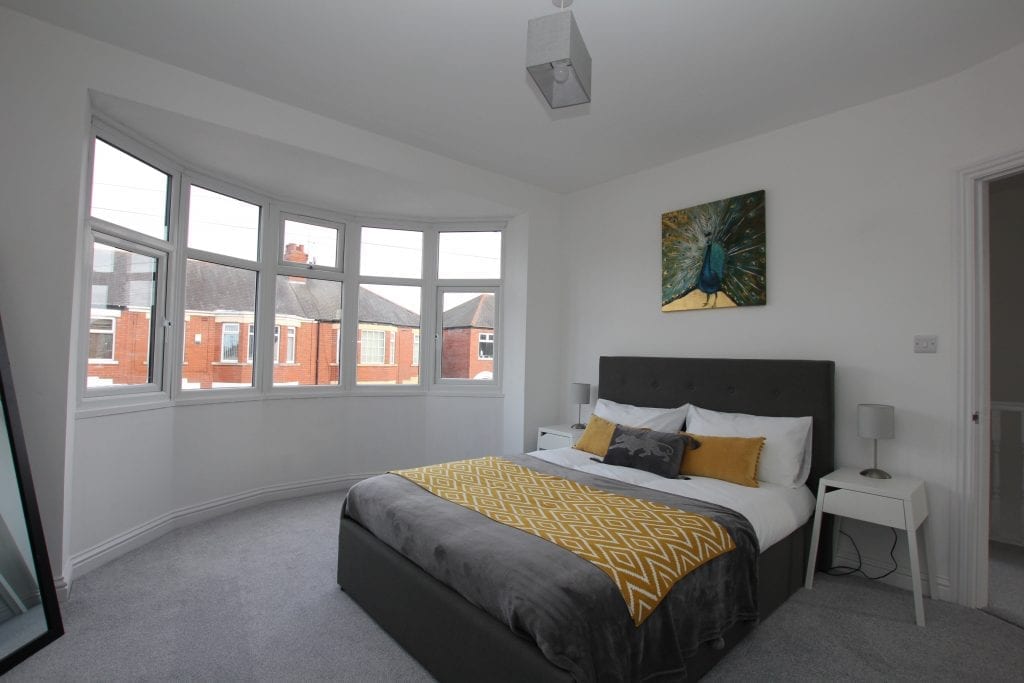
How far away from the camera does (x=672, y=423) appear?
3.27 meters

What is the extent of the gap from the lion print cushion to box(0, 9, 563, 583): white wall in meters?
1.40

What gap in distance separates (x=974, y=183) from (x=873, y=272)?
1.93 ft

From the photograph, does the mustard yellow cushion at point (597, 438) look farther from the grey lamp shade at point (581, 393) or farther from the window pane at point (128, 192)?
the window pane at point (128, 192)

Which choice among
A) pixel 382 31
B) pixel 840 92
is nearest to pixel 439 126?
pixel 382 31

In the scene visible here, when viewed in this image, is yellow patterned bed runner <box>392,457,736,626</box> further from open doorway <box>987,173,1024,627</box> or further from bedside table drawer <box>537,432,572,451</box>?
open doorway <box>987,173,1024,627</box>

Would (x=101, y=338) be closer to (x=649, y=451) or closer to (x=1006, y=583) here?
(x=649, y=451)

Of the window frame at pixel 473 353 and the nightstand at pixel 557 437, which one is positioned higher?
the window frame at pixel 473 353

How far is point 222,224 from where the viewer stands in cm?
376

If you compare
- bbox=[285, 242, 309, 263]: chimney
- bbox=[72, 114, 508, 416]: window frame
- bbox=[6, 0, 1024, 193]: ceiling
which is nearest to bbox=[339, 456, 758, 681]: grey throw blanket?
bbox=[72, 114, 508, 416]: window frame

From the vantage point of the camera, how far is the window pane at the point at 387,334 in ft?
14.8

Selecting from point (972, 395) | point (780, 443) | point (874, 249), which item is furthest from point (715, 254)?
point (972, 395)

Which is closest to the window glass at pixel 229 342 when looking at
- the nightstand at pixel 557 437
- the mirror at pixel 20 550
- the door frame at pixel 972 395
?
the mirror at pixel 20 550

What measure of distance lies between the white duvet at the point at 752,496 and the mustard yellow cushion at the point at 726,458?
1.9 inches

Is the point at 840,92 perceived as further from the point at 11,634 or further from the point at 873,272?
the point at 11,634
